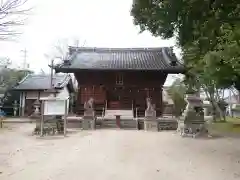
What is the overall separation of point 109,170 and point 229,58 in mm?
5447

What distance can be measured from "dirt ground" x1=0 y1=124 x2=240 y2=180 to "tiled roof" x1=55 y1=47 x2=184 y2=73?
12488mm

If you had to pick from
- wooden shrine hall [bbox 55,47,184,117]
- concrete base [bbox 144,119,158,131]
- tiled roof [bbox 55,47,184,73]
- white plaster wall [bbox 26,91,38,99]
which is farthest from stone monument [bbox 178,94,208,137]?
white plaster wall [bbox 26,91,38,99]

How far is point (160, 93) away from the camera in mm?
26828

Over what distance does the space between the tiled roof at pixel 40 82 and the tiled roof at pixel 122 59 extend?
9.17 m

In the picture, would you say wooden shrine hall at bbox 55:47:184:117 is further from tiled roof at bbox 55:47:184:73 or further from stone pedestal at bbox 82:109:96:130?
stone pedestal at bbox 82:109:96:130

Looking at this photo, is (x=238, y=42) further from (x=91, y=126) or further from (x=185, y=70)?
(x=185, y=70)

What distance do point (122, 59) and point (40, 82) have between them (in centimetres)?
1620

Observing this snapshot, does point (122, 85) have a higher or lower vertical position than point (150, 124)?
higher

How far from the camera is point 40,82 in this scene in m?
41.3

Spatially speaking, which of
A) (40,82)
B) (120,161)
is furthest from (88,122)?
(40,82)

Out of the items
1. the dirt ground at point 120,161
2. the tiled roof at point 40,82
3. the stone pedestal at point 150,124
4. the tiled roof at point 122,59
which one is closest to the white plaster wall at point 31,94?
the tiled roof at point 40,82

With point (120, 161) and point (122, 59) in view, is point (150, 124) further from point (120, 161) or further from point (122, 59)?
point (120, 161)

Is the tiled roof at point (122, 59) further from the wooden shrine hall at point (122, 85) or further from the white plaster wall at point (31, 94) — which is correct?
the white plaster wall at point (31, 94)

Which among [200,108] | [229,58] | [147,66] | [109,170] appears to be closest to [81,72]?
[147,66]
